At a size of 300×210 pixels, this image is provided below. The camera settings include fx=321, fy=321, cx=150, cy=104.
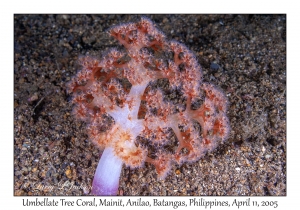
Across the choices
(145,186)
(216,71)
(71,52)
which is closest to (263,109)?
(216,71)

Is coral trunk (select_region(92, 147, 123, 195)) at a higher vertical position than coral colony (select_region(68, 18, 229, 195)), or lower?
lower

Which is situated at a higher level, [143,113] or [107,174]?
[143,113]

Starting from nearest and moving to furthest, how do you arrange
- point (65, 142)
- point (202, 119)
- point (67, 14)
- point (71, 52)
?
point (202, 119)
point (65, 142)
point (71, 52)
point (67, 14)

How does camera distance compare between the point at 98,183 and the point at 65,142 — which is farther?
the point at 65,142

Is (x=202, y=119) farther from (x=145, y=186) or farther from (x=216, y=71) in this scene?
(x=216, y=71)

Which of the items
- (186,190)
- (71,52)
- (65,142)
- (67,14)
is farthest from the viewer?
(67,14)

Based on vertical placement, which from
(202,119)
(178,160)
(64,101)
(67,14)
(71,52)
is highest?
(67,14)

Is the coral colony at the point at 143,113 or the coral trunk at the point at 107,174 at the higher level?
the coral colony at the point at 143,113

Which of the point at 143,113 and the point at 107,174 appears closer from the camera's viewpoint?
the point at 107,174
